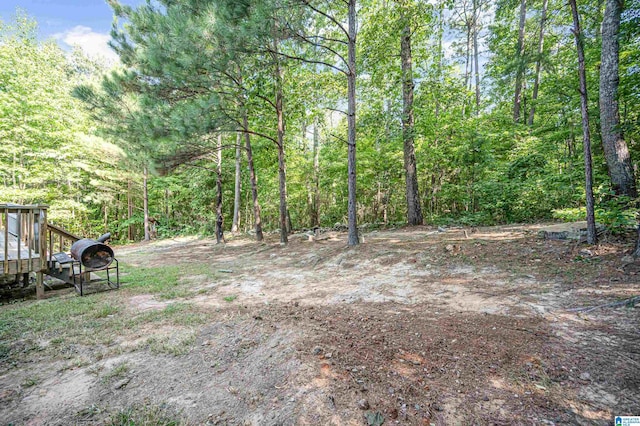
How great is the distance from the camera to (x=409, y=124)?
29.6 ft

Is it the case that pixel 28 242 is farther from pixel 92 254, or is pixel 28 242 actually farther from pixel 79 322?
pixel 79 322

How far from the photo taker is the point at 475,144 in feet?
29.3

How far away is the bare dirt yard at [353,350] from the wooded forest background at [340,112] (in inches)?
102

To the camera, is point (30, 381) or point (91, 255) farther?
point (91, 255)

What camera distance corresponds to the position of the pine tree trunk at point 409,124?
8.70 metres

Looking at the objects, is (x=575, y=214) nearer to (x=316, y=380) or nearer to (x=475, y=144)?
(x=475, y=144)

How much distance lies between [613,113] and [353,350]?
630 centimetres

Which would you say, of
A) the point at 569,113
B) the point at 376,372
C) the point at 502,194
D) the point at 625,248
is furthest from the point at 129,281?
the point at 569,113

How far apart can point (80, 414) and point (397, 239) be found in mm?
6984

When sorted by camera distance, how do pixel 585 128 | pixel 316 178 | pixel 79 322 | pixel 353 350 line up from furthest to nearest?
pixel 316 178 → pixel 585 128 → pixel 79 322 → pixel 353 350

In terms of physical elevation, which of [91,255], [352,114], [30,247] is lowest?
[91,255]

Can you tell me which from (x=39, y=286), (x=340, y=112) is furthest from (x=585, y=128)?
(x=39, y=286)

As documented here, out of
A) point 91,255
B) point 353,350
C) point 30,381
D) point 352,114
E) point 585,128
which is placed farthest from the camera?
point 352,114

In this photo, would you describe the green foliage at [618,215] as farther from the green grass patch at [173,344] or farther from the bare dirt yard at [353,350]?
the green grass patch at [173,344]
